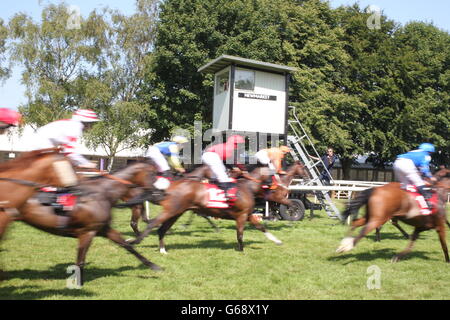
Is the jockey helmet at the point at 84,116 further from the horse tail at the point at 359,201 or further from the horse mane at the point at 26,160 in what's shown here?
the horse tail at the point at 359,201

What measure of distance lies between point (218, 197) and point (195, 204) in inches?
21.8

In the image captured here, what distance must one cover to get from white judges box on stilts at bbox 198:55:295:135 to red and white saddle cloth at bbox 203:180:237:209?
8.09m

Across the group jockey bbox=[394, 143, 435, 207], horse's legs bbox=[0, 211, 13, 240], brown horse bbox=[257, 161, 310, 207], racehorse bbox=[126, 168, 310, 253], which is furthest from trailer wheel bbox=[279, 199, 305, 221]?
horse's legs bbox=[0, 211, 13, 240]

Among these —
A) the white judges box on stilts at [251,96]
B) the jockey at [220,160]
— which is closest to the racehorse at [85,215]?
the jockey at [220,160]

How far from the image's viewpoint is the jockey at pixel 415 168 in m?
8.11

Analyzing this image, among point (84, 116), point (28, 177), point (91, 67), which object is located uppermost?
point (91, 67)

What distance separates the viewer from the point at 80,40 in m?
29.7

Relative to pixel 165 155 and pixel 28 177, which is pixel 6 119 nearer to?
pixel 28 177

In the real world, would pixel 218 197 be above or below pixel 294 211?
above

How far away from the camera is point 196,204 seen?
8.62 meters

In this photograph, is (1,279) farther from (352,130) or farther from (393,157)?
(393,157)

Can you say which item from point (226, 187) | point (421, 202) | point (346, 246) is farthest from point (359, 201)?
point (226, 187)

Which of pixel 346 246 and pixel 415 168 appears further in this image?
pixel 415 168

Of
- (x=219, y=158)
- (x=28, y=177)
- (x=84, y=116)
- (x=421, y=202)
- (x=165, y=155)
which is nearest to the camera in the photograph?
(x=28, y=177)
